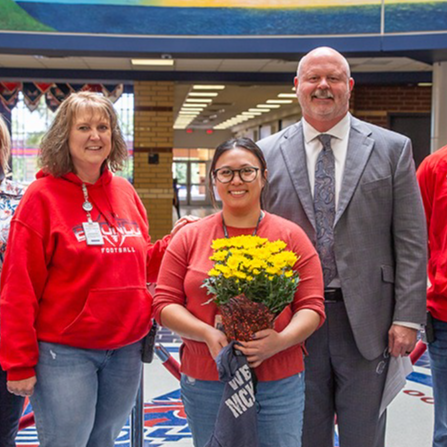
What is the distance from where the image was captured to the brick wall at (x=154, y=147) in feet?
43.3

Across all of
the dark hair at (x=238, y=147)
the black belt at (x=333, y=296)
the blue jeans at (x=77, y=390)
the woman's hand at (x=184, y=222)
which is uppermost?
the dark hair at (x=238, y=147)

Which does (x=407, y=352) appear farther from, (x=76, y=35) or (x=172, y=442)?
(x=76, y=35)

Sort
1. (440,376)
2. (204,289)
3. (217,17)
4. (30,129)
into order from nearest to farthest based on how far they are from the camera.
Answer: (204,289) → (440,376) → (217,17) → (30,129)

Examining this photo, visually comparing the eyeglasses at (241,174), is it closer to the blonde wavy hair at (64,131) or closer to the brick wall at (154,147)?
the blonde wavy hair at (64,131)

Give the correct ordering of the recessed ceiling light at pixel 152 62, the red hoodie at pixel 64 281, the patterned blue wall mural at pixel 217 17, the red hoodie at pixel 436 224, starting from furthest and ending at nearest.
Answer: the recessed ceiling light at pixel 152 62 → the patterned blue wall mural at pixel 217 17 → the red hoodie at pixel 436 224 → the red hoodie at pixel 64 281

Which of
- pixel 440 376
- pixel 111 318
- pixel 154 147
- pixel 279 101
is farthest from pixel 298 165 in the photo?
pixel 279 101

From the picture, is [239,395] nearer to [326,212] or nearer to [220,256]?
[220,256]

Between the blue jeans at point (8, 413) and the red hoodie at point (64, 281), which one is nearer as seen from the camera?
the red hoodie at point (64, 281)

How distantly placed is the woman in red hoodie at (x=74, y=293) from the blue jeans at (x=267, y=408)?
1.18ft

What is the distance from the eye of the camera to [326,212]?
8.61ft

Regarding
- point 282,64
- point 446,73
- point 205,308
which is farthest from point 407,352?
point 282,64

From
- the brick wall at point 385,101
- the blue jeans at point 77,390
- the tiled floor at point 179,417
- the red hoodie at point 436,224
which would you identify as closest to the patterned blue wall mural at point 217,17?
the tiled floor at point 179,417

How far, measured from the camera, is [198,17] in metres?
8.83

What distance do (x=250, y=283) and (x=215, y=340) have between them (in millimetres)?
243
